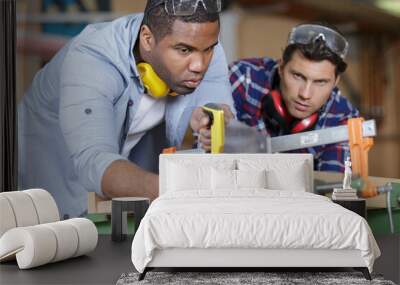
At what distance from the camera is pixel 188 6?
19.6 ft

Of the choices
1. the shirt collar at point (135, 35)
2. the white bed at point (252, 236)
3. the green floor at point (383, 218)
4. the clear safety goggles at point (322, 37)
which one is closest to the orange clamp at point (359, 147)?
the green floor at point (383, 218)

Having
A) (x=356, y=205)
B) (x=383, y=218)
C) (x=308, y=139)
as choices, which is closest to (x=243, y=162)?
(x=308, y=139)

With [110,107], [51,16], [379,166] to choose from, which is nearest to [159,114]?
[110,107]

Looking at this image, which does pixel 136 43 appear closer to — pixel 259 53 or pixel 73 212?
pixel 259 53

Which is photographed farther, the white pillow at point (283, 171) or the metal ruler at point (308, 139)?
the metal ruler at point (308, 139)

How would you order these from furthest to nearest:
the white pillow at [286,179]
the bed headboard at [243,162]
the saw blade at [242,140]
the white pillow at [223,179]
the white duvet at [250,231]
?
the saw blade at [242,140] < the bed headboard at [243,162] < the white pillow at [286,179] < the white pillow at [223,179] < the white duvet at [250,231]

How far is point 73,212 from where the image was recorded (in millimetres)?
6227

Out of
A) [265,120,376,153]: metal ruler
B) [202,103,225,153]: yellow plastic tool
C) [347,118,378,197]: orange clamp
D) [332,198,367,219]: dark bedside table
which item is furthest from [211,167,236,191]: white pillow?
[347,118,378,197]: orange clamp

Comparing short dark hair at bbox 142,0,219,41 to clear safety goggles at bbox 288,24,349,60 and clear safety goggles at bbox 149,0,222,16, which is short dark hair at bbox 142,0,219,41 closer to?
clear safety goggles at bbox 149,0,222,16

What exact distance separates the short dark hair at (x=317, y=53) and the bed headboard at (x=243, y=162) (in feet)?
2.65

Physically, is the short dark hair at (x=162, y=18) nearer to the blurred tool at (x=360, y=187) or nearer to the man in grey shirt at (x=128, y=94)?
the man in grey shirt at (x=128, y=94)

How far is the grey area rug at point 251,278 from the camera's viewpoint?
4.26m

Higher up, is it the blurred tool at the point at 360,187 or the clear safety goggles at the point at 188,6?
the clear safety goggles at the point at 188,6

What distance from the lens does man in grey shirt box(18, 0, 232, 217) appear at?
237 inches
